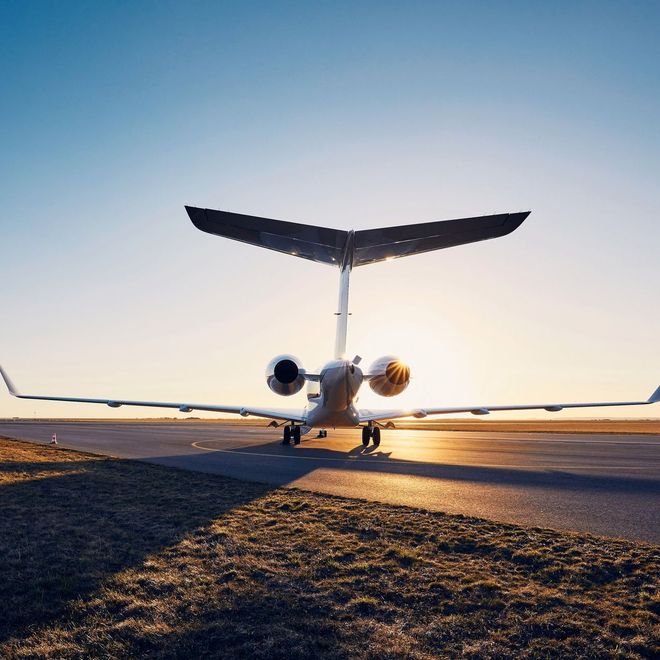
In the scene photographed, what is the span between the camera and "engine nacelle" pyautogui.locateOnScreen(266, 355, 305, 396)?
15055 mm

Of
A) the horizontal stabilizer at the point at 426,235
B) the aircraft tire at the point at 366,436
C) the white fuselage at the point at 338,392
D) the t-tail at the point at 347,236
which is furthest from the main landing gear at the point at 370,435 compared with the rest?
the horizontal stabilizer at the point at 426,235

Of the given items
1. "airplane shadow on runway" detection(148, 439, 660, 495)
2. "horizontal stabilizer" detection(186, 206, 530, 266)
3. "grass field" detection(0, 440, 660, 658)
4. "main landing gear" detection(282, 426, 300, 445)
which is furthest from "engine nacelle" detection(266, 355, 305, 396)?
"grass field" detection(0, 440, 660, 658)

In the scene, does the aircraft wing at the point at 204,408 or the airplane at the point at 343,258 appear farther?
the aircraft wing at the point at 204,408

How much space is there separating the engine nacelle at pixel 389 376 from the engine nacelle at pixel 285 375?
2.39 meters

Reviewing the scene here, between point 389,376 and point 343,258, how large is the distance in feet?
14.4

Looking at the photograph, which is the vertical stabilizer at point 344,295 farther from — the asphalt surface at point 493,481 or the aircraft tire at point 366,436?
the aircraft tire at point 366,436

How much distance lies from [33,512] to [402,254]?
9.33m

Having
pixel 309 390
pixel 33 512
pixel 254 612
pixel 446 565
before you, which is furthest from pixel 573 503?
pixel 309 390

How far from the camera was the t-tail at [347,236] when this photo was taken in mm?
9773

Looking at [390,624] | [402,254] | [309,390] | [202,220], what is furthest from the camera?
[309,390]

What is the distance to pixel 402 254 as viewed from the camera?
12344 millimetres

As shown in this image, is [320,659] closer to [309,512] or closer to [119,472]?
[309,512]

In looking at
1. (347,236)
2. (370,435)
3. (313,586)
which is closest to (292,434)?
(370,435)

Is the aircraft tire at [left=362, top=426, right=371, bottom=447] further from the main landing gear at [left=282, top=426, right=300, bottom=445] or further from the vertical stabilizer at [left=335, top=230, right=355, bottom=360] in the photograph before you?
the vertical stabilizer at [left=335, top=230, right=355, bottom=360]
